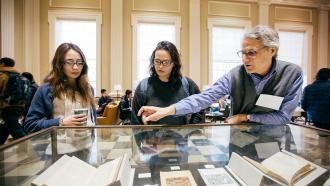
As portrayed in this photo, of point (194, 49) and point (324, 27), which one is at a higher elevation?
point (324, 27)

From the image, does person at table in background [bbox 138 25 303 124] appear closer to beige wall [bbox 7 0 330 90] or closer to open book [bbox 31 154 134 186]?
open book [bbox 31 154 134 186]

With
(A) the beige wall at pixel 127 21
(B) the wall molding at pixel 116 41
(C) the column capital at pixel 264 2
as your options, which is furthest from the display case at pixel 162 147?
(C) the column capital at pixel 264 2

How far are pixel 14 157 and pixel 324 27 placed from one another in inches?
436

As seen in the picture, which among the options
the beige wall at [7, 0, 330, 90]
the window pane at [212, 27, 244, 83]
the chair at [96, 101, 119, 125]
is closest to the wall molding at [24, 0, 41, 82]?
the beige wall at [7, 0, 330, 90]

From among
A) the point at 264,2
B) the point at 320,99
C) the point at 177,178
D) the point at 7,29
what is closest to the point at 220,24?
the point at 264,2

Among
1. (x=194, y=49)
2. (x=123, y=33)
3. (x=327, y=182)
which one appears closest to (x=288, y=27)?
(x=194, y=49)

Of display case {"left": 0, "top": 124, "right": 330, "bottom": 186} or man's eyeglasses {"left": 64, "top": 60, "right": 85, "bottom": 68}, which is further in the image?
man's eyeglasses {"left": 64, "top": 60, "right": 85, "bottom": 68}

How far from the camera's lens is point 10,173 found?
716 mm

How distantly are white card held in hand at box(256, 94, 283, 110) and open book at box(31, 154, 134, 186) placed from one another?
0.85 m

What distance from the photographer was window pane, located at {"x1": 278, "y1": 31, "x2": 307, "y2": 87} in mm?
8953

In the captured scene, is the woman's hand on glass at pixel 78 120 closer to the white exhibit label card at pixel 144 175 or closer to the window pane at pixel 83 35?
the white exhibit label card at pixel 144 175

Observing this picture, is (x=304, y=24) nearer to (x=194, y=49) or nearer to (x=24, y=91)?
(x=194, y=49)

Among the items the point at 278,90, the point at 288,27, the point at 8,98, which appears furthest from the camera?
the point at 288,27

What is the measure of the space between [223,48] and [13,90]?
7.11 meters
